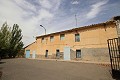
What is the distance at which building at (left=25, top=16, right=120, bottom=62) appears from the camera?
1609 cm

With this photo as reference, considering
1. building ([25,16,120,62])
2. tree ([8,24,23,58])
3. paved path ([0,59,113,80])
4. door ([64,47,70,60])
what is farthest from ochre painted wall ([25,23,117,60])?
tree ([8,24,23,58])

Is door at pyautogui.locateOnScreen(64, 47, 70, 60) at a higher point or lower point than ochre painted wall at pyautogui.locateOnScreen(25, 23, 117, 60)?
lower

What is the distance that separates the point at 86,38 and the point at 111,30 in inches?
153

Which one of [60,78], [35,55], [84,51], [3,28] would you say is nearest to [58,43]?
[84,51]

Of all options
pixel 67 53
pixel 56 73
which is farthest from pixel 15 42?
pixel 56 73

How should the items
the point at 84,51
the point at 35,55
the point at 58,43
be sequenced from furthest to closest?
the point at 35,55 < the point at 58,43 < the point at 84,51

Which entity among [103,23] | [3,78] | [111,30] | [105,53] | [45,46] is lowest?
[3,78]

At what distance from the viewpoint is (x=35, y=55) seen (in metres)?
27.8

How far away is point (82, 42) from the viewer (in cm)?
1864

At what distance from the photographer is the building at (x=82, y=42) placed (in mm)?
16094

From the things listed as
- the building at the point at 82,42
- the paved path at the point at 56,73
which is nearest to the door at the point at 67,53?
the building at the point at 82,42

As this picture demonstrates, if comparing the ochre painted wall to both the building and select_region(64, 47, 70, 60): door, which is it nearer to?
the building

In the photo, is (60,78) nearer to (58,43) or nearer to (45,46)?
(58,43)

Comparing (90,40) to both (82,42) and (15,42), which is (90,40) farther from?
(15,42)
